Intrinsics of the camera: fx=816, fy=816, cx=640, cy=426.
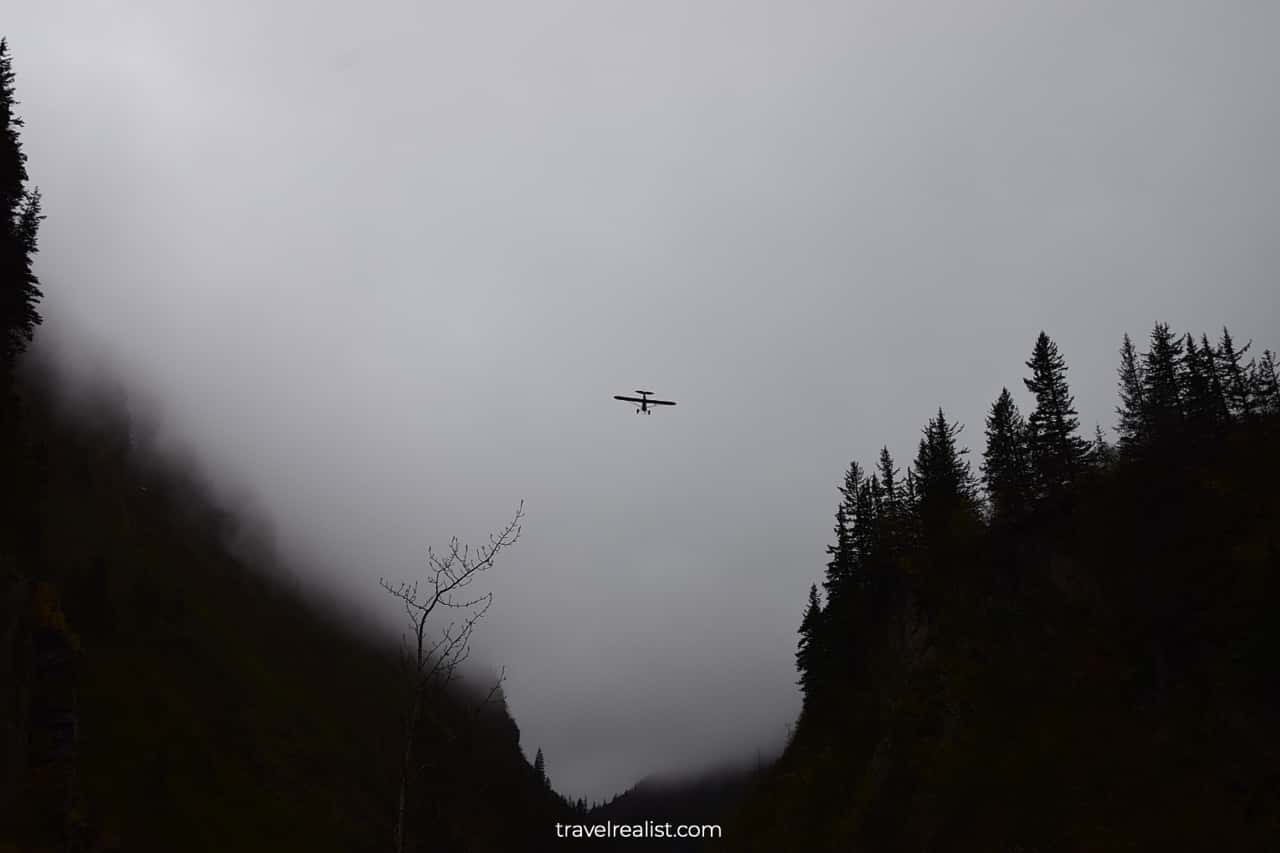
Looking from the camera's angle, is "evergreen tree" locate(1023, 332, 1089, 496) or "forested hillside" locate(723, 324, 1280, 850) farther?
"evergreen tree" locate(1023, 332, 1089, 496)

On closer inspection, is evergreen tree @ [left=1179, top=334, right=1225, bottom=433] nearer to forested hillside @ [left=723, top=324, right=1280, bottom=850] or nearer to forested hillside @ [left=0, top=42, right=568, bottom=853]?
forested hillside @ [left=723, top=324, right=1280, bottom=850]

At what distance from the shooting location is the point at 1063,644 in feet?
177

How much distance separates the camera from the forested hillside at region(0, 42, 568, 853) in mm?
40875

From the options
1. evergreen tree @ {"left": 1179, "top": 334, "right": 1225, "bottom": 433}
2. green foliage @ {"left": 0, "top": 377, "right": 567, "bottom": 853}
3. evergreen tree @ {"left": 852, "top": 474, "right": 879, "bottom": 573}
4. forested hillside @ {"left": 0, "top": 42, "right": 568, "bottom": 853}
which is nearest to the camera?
forested hillside @ {"left": 0, "top": 42, "right": 568, "bottom": 853}

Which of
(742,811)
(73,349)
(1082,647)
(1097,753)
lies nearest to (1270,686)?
(1097,753)

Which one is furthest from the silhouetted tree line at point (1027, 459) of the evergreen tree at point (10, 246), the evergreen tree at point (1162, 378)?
the evergreen tree at point (10, 246)

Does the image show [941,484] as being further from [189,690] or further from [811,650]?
[189,690]

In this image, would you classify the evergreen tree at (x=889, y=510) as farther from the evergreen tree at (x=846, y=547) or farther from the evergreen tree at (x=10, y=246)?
the evergreen tree at (x=10, y=246)

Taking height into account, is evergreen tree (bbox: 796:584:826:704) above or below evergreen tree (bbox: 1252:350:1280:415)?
below

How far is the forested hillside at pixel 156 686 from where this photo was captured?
4088 cm

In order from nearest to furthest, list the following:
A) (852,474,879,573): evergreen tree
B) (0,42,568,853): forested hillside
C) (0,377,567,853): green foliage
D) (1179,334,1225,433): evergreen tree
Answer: (0,42,568,853): forested hillside, (1179,334,1225,433): evergreen tree, (0,377,567,853): green foliage, (852,474,879,573): evergreen tree

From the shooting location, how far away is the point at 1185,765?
134 ft

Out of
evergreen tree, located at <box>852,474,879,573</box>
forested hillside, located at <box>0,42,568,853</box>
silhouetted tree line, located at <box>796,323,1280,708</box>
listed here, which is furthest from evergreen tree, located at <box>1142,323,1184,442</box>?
forested hillside, located at <box>0,42,568,853</box>

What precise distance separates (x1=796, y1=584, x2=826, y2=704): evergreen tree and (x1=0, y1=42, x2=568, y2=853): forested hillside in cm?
3220
